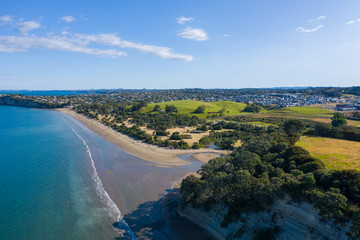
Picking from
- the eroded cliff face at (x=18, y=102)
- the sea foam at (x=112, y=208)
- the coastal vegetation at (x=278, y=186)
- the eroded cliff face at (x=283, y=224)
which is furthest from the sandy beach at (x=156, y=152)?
A: the eroded cliff face at (x=18, y=102)

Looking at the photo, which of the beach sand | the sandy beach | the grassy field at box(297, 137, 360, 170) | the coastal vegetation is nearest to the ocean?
the beach sand

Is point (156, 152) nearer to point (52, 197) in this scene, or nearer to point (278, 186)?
point (52, 197)

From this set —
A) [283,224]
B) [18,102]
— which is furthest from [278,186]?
[18,102]

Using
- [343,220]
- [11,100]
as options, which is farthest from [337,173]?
[11,100]

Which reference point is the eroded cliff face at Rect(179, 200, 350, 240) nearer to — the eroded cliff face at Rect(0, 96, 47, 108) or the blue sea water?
the blue sea water

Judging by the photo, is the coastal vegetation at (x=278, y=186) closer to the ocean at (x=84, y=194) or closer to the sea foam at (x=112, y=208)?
the ocean at (x=84, y=194)

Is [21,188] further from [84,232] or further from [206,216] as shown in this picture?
[206,216]

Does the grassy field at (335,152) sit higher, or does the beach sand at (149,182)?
the grassy field at (335,152)
